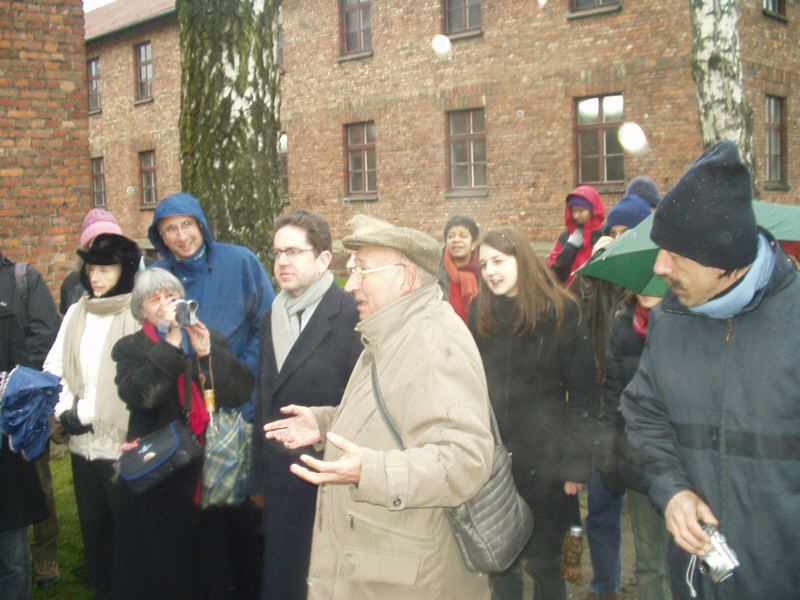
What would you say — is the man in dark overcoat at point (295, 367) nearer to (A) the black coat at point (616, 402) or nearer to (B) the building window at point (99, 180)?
(A) the black coat at point (616, 402)

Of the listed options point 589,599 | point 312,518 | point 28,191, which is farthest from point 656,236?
point 28,191

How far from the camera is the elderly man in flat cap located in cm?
206

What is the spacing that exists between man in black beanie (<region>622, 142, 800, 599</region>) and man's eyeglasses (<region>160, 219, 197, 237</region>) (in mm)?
2645

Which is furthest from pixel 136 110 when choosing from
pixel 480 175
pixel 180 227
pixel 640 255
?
pixel 640 255

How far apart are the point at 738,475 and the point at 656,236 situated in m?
0.72

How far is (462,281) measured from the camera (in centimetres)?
613

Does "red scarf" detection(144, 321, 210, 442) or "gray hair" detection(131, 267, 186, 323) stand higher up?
"gray hair" detection(131, 267, 186, 323)

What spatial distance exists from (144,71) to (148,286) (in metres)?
23.1

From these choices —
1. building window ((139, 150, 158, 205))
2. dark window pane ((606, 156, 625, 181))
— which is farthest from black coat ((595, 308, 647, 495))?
building window ((139, 150, 158, 205))

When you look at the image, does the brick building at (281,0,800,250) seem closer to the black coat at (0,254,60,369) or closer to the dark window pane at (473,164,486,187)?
the dark window pane at (473,164,486,187)

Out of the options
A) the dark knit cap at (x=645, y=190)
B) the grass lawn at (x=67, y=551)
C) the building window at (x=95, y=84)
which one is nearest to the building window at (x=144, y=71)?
the building window at (x=95, y=84)

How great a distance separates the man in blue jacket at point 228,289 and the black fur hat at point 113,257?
0.16 metres

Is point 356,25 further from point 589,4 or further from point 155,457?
point 155,457

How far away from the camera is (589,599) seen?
4129 mm
